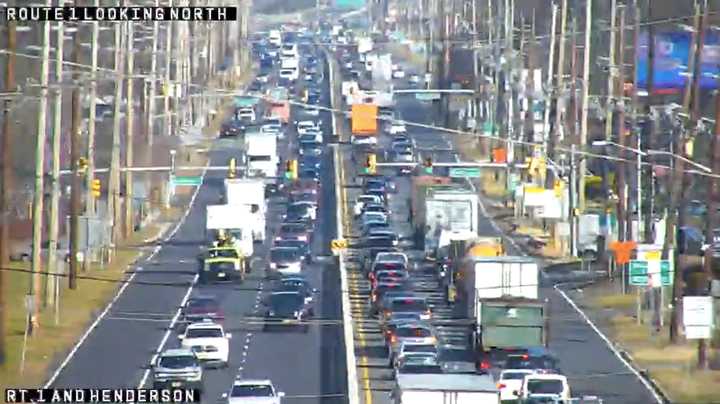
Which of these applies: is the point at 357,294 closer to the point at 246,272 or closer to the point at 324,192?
the point at 246,272

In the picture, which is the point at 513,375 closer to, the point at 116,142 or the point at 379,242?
the point at 116,142

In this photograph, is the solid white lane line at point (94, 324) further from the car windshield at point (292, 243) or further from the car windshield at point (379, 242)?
the car windshield at point (379, 242)

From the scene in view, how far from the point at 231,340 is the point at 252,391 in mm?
19175

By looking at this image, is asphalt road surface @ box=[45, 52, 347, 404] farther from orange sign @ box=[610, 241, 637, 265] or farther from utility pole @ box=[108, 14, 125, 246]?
orange sign @ box=[610, 241, 637, 265]

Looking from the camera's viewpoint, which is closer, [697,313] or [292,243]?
[697,313]

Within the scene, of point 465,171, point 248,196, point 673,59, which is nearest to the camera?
point 248,196

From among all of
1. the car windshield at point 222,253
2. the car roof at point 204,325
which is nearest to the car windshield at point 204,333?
the car roof at point 204,325

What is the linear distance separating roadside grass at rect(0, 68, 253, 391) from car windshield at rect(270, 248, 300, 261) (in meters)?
5.40

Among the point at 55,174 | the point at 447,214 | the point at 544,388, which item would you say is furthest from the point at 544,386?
the point at 447,214

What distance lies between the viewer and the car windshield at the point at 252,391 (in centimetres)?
5528

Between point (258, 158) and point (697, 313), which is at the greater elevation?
point (697, 313)

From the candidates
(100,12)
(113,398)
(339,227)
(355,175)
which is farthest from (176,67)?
(113,398)

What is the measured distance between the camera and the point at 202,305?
254 ft

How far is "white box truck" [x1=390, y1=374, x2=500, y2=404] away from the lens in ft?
167
